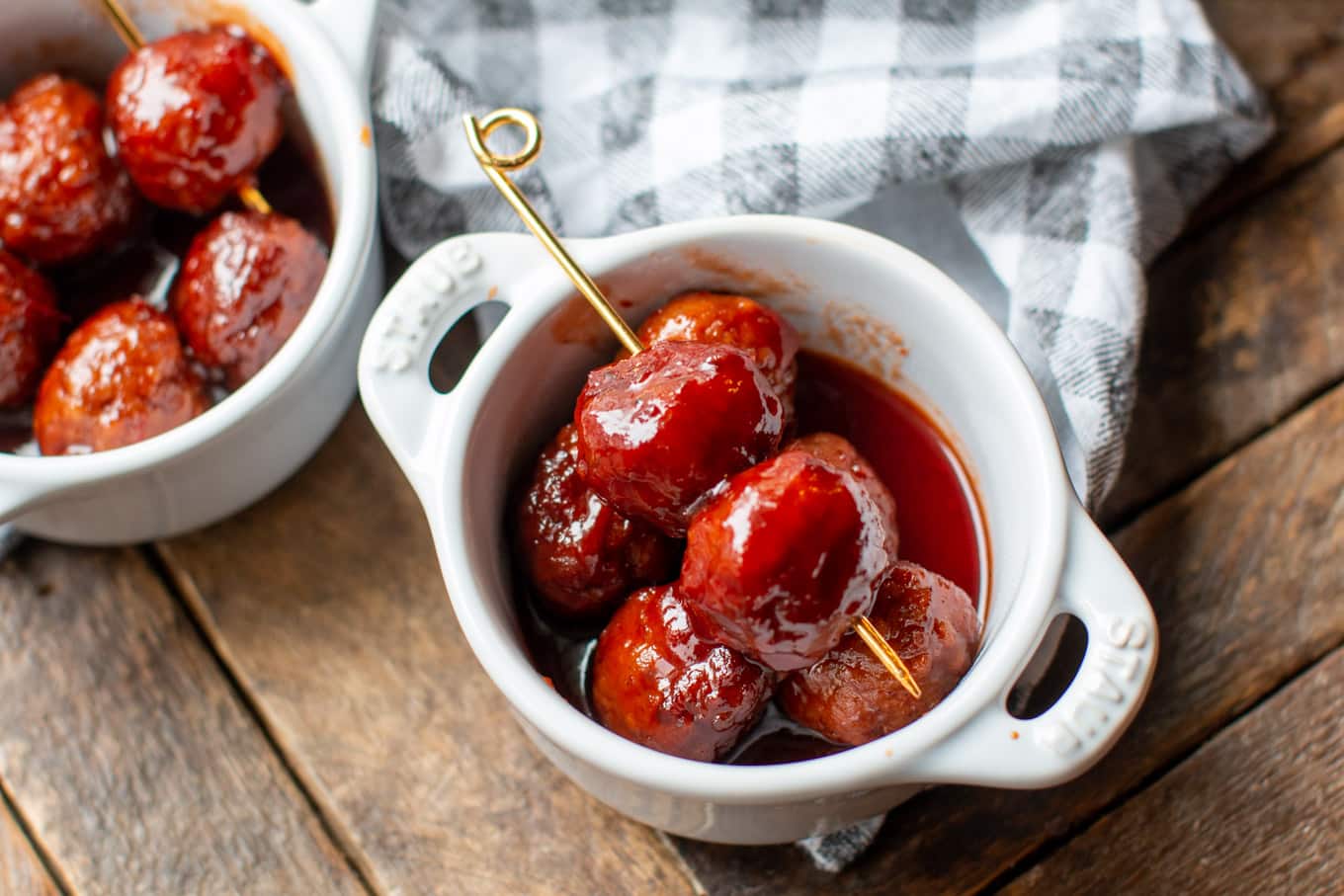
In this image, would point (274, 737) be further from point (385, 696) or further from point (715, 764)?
point (715, 764)

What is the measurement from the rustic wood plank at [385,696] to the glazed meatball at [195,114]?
31cm

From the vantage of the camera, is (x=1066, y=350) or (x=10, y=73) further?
(x=10, y=73)

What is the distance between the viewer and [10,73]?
4.90 feet

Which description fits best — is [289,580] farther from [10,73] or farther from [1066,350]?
[1066,350]

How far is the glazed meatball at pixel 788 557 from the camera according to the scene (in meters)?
0.99

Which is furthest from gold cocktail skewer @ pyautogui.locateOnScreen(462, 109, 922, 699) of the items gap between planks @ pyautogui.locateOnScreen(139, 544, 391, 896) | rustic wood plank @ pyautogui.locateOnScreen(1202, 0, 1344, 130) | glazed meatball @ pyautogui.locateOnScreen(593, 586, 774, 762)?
rustic wood plank @ pyautogui.locateOnScreen(1202, 0, 1344, 130)

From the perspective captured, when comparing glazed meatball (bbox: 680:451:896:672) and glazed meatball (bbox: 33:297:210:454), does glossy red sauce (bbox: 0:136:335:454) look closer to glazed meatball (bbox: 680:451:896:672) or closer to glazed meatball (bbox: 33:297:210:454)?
glazed meatball (bbox: 33:297:210:454)

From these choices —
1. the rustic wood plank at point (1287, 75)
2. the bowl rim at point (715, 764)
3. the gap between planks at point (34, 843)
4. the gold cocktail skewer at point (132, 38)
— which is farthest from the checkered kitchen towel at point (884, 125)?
the gap between planks at point (34, 843)

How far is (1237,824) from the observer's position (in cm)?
131

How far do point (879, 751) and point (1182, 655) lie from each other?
55cm

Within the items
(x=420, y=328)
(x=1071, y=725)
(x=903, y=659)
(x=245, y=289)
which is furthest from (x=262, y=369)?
(x=1071, y=725)

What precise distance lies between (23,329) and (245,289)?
0.24m

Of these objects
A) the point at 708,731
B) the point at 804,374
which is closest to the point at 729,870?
the point at 708,731

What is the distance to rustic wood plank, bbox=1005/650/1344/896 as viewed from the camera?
129 centimetres
